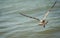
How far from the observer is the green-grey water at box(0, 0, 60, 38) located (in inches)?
379

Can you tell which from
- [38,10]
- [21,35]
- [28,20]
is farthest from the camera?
[38,10]

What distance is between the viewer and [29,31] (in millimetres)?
9914

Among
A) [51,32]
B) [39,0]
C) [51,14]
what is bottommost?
[51,32]

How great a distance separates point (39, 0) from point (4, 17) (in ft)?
10.3

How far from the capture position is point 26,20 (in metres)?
11.0

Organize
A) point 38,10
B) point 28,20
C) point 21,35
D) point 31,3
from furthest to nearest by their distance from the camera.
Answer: point 31,3
point 38,10
point 28,20
point 21,35

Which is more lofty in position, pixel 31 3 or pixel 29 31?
pixel 31 3

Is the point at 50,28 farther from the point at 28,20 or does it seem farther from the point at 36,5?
the point at 36,5

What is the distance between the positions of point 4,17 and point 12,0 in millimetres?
2719

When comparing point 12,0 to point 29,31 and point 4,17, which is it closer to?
point 4,17

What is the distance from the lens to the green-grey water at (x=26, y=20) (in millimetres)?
9625

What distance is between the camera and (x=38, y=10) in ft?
40.9

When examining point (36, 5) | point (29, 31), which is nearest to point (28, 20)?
point (29, 31)

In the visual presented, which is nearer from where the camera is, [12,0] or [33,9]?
[33,9]
